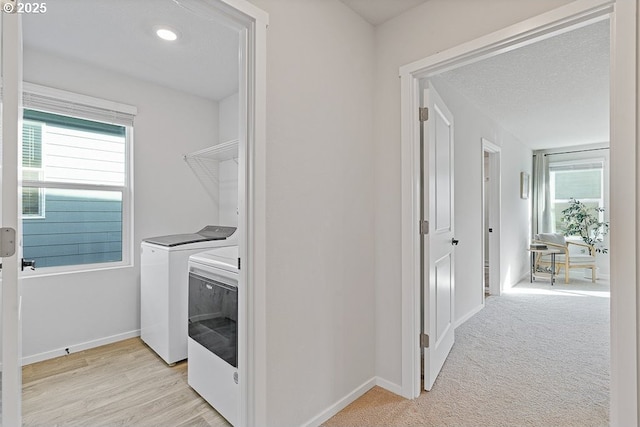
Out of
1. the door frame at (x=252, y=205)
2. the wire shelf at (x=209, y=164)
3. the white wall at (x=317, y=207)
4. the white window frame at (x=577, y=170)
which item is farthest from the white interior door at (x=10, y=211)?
the white window frame at (x=577, y=170)

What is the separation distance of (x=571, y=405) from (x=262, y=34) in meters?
2.65

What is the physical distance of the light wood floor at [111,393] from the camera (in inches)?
69.7

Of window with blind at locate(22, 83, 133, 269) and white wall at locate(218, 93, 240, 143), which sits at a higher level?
white wall at locate(218, 93, 240, 143)

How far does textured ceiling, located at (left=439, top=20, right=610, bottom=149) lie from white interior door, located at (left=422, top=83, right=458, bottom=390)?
2.39 feet

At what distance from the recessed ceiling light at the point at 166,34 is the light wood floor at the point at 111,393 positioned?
2399 mm

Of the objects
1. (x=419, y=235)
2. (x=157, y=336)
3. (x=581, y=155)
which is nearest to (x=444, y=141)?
(x=419, y=235)

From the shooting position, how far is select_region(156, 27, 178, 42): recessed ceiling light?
7.04ft

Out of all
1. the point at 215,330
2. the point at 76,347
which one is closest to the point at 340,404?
the point at 215,330

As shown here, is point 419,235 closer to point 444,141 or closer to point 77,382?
point 444,141

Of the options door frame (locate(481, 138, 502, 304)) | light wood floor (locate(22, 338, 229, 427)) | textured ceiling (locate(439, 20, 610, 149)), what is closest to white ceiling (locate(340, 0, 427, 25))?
textured ceiling (locate(439, 20, 610, 149))

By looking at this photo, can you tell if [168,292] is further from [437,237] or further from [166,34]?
[437,237]

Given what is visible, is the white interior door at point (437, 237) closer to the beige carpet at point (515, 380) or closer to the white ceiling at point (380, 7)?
the beige carpet at point (515, 380)

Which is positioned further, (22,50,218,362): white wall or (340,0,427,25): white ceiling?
(22,50,218,362): white wall

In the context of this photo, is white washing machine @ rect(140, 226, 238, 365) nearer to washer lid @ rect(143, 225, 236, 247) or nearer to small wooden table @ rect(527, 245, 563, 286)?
washer lid @ rect(143, 225, 236, 247)
